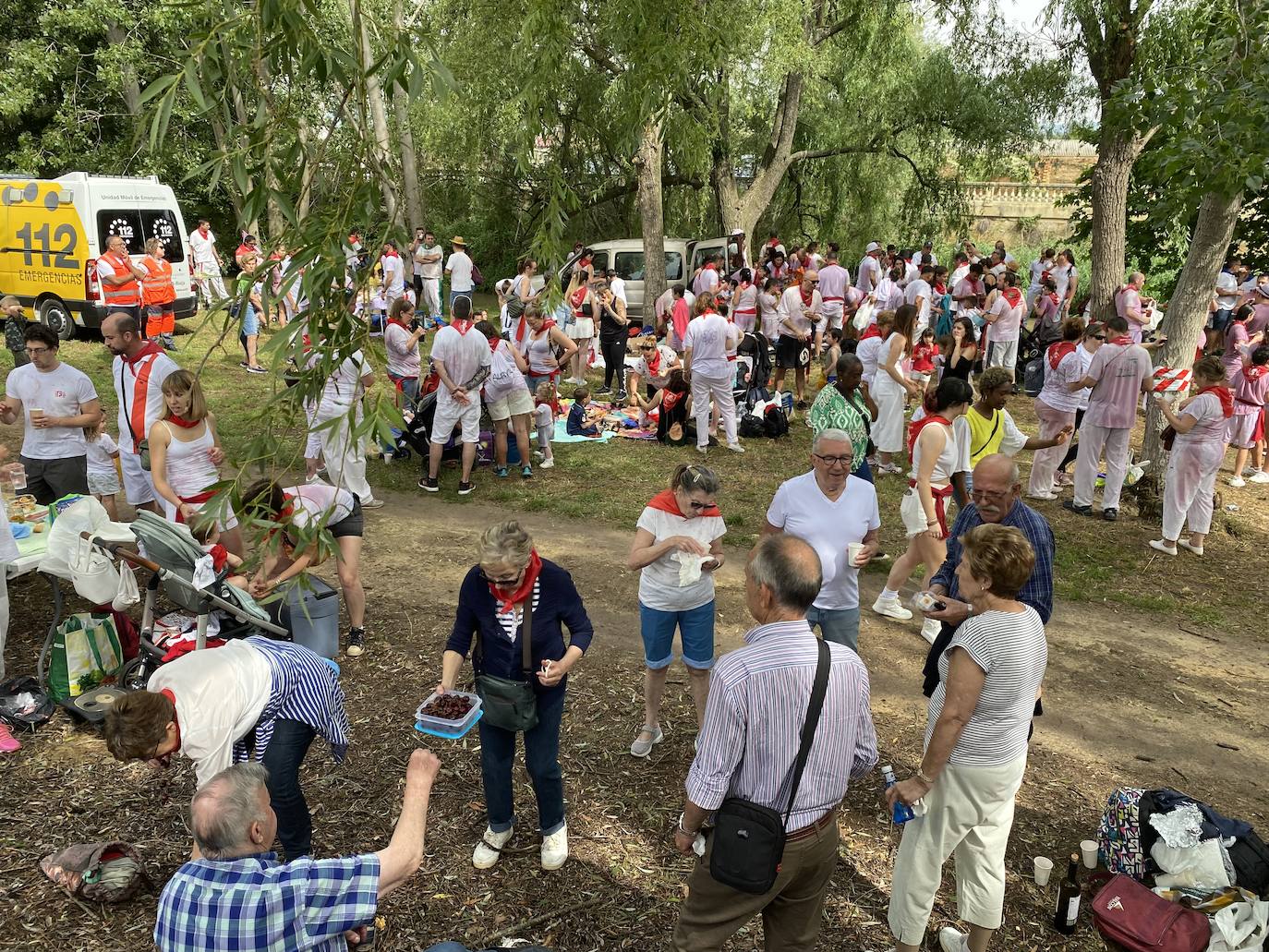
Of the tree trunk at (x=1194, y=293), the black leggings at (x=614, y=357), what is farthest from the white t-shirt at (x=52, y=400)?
the tree trunk at (x=1194, y=293)

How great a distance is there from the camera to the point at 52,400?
609 cm

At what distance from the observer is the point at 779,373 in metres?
13.0

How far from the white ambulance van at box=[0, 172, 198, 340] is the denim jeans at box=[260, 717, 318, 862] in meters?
12.4

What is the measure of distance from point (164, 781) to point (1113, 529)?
8009mm

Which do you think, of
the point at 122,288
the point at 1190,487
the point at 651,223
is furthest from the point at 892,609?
the point at 122,288

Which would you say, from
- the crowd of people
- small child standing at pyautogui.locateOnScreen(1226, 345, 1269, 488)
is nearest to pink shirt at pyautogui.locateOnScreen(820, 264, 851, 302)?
the crowd of people

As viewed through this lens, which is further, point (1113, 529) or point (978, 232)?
point (978, 232)

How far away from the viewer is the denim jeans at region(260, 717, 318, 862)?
3412 millimetres

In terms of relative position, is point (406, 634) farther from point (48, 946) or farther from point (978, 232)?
point (978, 232)

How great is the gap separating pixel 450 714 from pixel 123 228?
13831mm

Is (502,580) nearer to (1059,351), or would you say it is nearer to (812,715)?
(812,715)

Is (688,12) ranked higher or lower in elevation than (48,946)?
higher

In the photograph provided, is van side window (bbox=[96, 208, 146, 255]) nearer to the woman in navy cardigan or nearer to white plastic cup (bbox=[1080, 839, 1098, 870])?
the woman in navy cardigan

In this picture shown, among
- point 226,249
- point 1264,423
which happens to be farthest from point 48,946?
point 226,249
